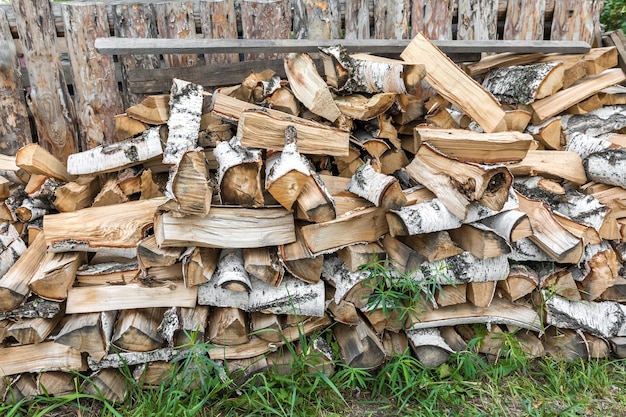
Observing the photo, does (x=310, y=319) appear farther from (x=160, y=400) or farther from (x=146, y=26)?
(x=146, y=26)

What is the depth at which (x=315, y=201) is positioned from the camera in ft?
7.14

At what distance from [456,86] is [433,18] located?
72cm

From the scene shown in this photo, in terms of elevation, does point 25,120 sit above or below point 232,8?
below

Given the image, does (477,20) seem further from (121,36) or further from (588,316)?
(121,36)

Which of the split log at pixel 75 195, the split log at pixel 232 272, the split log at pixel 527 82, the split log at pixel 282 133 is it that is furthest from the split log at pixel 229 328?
the split log at pixel 527 82

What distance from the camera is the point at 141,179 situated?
2.57 metres

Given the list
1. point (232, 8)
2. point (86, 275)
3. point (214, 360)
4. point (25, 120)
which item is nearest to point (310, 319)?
point (214, 360)

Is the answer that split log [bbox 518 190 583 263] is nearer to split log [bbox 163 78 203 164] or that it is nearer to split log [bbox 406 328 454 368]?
split log [bbox 406 328 454 368]

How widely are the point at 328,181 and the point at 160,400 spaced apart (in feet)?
4.33

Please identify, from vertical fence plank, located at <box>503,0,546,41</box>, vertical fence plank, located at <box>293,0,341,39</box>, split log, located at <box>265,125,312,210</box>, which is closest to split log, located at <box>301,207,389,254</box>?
split log, located at <box>265,125,312,210</box>

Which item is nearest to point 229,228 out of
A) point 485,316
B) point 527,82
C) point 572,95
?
point 485,316

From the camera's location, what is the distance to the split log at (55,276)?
2.26 metres

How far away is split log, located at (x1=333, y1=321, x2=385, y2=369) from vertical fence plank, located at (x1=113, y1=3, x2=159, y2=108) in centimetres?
186

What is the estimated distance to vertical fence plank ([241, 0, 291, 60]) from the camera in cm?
297
